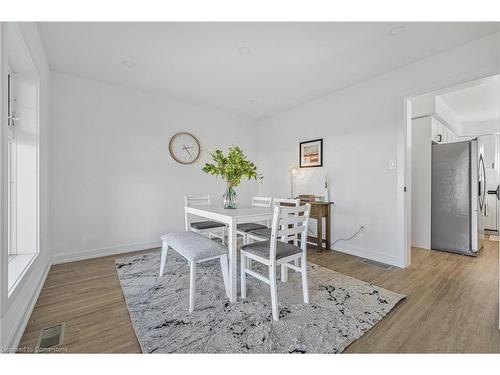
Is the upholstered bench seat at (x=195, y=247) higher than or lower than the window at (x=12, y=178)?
lower

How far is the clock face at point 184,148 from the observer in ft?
11.9

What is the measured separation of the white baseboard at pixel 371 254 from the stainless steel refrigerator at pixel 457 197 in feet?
4.03

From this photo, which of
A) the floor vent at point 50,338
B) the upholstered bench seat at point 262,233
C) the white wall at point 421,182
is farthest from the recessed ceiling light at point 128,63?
the white wall at point 421,182

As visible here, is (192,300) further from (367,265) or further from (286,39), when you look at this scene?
(286,39)

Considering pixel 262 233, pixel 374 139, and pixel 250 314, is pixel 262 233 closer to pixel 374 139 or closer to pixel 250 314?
pixel 250 314

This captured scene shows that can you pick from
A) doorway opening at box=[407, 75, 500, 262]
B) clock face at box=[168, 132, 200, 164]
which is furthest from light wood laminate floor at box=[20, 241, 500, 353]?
clock face at box=[168, 132, 200, 164]

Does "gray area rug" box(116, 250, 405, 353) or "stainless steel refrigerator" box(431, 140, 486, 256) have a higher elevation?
"stainless steel refrigerator" box(431, 140, 486, 256)

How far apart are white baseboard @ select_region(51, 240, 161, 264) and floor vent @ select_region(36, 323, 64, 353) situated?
156 centimetres

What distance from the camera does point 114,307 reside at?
5.83 feet

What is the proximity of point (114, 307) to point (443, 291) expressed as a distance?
9.43ft

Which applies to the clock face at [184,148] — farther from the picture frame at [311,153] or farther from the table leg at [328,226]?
the table leg at [328,226]

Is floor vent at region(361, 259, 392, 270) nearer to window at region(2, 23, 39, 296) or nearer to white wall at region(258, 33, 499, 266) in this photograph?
white wall at region(258, 33, 499, 266)

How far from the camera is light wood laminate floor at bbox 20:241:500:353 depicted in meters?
1.37

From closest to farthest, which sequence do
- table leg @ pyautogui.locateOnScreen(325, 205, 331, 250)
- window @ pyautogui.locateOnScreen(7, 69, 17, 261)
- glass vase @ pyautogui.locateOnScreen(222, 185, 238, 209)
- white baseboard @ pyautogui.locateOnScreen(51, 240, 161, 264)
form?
window @ pyautogui.locateOnScreen(7, 69, 17, 261)
glass vase @ pyautogui.locateOnScreen(222, 185, 238, 209)
white baseboard @ pyautogui.locateOnScreen(51, 240, 161, 264)
table leg @ pyautogui.locateOnScreen(325, 205, 331, 250)
